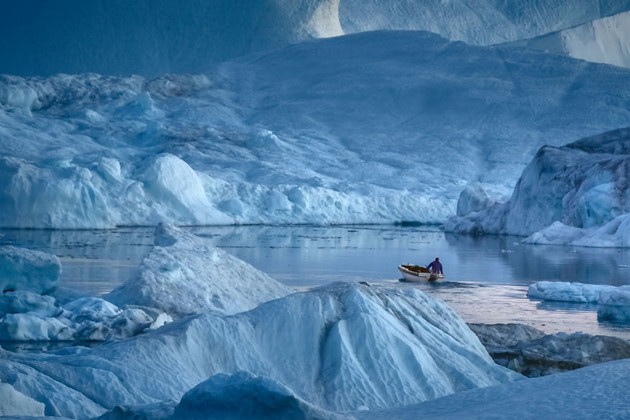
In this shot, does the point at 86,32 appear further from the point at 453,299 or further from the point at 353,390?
the point at 353,390

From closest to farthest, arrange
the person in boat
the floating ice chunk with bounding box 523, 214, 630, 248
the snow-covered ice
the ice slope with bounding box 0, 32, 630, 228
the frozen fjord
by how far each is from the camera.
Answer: the frozen fjord → the snow-covered ice → the person in boat → the floating ice chunk with bounding box 523, 214, 630, 248 → the ice slope with bounding box 0, 32, 630, 228

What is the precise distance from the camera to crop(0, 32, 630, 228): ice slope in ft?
96.5

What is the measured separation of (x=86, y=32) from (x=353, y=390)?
5309cm

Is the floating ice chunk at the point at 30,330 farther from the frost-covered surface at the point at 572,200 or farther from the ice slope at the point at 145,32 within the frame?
the ice slope at the point at 145,32

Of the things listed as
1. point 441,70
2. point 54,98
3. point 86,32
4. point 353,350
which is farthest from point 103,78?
point 353,350

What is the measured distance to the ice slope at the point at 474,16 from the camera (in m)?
66.5

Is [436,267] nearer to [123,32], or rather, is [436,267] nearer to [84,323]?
[84,323]

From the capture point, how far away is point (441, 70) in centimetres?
5431

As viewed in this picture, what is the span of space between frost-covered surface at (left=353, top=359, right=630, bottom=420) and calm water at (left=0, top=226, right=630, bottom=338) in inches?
265

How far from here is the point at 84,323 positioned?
1054 centimetres

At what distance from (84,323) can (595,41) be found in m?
53.8

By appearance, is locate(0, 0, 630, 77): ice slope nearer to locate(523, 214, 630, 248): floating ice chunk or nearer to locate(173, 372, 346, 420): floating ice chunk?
locate(523, 214, 630, 248): floating ice chunk

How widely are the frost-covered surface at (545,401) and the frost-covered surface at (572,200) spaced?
68.5ft

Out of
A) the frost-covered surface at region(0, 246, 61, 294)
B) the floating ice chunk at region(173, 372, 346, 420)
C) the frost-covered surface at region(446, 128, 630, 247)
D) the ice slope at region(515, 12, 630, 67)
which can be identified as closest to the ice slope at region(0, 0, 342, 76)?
the ice slope at region(515, 12, 630, 67)
